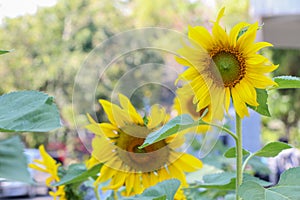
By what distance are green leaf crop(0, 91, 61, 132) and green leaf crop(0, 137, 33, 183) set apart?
48mm

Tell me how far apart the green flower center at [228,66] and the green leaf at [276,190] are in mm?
98

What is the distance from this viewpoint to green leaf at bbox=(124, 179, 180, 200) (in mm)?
427

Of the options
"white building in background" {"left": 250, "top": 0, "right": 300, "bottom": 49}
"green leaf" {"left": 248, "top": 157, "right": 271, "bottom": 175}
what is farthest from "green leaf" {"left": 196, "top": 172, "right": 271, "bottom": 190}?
"white building in background" {"left": 250, "top": 0, "right": 300, "bottom": 49}

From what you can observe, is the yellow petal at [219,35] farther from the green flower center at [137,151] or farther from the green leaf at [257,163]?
the green leaf at [257,163]

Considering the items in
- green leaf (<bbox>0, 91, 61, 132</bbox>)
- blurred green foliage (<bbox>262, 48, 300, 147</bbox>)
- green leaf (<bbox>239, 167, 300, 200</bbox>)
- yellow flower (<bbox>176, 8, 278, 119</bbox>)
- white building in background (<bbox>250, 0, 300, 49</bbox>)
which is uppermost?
blurred green foliage (<bbox>262, 48, 300, 147</bbox>)

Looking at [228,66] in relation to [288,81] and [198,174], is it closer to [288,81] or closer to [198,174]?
[288,81]

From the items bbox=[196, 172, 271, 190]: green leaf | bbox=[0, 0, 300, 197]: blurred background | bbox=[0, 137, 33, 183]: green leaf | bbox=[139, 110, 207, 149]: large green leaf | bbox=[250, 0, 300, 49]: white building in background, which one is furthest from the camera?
bbox=[0, 0, 300, 197]: blurred background

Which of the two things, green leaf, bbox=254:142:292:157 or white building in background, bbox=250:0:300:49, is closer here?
green leaf, bbox=254:142:292:157

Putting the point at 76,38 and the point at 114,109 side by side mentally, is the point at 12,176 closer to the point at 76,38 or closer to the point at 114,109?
the point at 114,109

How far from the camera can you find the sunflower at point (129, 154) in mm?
517

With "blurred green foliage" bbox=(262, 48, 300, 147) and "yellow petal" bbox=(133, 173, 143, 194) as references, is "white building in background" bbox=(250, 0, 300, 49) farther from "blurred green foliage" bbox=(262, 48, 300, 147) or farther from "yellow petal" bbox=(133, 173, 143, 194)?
"blurred green foliage" bbox=(262, 48, 300, 147)

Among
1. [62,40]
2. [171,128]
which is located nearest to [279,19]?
[171,128]

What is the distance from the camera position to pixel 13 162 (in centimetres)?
20

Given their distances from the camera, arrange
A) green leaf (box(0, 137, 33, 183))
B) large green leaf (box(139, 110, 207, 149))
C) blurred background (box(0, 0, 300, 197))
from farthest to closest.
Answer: blurred background (box(0, 0, 300, 197)) → large green leaf (box(139, 110, 207, 149)) → green leaf (box(0, 137, 33, 183))
